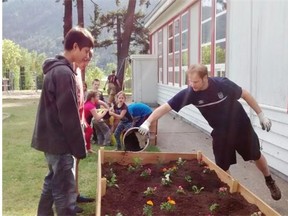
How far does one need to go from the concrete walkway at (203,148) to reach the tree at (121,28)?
19.7 feet

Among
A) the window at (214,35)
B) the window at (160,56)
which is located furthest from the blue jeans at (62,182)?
the window at (160,56)

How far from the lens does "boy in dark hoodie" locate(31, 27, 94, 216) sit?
237 cm

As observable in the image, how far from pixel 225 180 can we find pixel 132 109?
2.70 meters

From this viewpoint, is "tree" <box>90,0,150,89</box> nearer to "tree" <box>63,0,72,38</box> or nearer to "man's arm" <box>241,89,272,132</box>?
"tree" <box>63,0,72,38</box>

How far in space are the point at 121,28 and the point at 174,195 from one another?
50.7 feet

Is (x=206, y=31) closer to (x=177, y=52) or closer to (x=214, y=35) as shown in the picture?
(x=214, y=35)

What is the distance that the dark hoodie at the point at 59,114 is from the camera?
92.9 inches

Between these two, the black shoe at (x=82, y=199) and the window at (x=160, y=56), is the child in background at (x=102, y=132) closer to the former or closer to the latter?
the black shoe at (x=82, y=199)

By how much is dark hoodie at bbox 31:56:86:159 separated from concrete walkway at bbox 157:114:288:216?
197 cm

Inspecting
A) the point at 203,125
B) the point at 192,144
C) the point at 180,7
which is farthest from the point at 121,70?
the point at 192,144

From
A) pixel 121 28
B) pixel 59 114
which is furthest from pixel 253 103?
pixel 121 28

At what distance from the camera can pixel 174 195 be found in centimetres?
316

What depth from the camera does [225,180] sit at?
3.37m

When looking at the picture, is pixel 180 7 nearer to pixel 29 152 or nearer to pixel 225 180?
pixel 29 152
